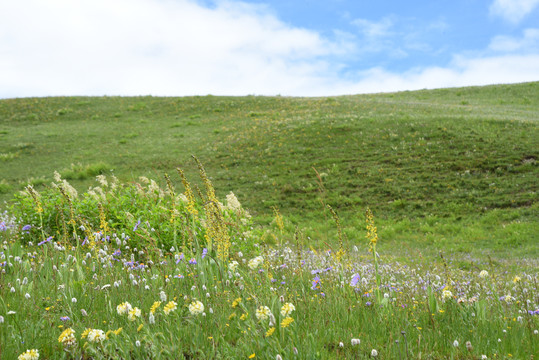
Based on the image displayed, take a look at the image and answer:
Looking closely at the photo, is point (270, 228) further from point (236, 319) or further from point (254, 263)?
point (236, 319)

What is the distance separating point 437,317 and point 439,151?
63.3ft

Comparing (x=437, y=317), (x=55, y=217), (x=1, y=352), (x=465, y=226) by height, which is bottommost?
(x=465, y=226)

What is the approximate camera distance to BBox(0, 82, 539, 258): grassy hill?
1552cm

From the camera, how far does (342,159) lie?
22344 mm

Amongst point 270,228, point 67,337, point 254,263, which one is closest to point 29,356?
point 67,337

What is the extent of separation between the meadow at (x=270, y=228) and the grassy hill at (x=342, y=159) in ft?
0.44

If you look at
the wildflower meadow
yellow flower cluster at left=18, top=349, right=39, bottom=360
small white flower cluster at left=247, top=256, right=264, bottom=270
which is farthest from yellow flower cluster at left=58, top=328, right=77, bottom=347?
small white flower cluster at left=247, top=256, right=264, bottom=270

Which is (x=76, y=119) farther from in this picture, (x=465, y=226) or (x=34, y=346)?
(x=34, y=346)

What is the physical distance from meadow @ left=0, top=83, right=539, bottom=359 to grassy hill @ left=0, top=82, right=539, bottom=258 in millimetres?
135

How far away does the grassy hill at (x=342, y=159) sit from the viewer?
15.5m

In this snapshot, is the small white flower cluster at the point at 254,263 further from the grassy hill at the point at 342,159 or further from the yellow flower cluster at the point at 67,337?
the grassy hill at the point at 342,159

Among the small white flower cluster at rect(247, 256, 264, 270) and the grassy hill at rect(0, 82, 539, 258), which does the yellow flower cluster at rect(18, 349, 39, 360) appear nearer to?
the small white flower cluster at rect(247, 256, 264, 270)

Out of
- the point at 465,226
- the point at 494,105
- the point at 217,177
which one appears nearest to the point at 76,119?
the point at 217,177

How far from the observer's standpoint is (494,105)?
3597cm
